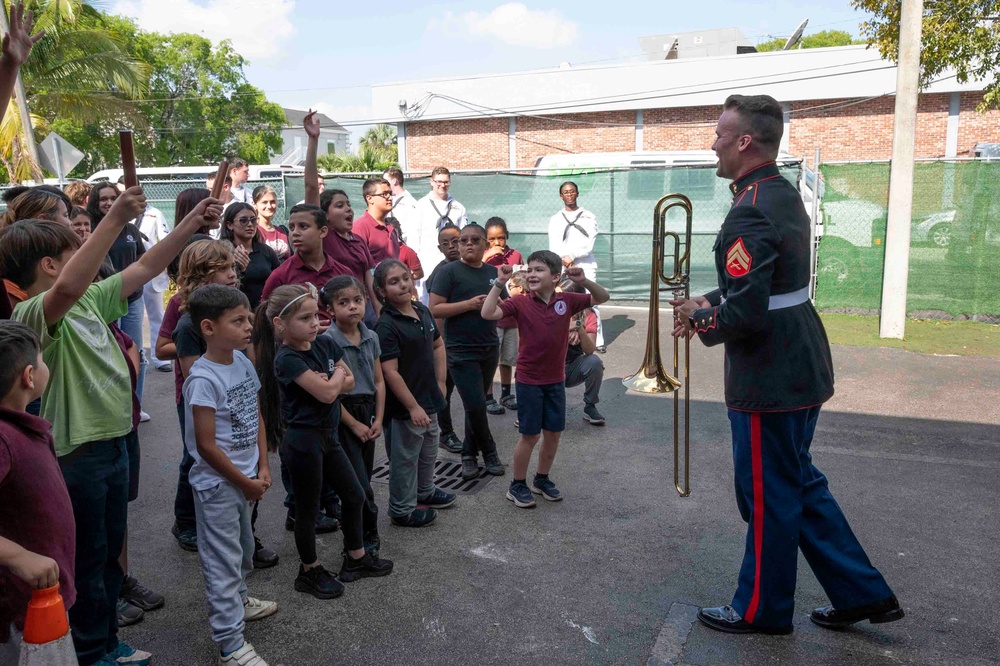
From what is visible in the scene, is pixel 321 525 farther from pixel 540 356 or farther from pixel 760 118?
pixel 760 118

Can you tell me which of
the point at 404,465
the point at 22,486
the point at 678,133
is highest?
the point at 678,133

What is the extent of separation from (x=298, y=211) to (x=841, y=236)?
26.3 feet

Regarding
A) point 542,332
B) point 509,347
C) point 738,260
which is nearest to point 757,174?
point 738,260

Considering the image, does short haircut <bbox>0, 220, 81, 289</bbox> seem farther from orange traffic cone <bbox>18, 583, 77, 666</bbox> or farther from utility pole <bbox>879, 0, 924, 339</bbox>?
utility pole <bbox>879, 0, 924, 339</bbox>

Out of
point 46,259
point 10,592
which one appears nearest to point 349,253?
point 46,259

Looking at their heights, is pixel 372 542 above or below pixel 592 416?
Answer: below

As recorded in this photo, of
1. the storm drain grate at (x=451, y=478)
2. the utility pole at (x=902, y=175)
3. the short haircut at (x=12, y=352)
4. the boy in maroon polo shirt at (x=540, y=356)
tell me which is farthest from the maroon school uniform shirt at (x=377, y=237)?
the utility pole at (x=902, y=175)

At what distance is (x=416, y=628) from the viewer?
11.6 ft

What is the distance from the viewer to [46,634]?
1950 mm

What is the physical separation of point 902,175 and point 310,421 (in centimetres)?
793

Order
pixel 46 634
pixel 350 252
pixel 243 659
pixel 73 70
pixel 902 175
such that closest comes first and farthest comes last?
pixel 46 634 < pixel 243 659 < pixel 350 252 < pixel 902 175 < pixel 73 70

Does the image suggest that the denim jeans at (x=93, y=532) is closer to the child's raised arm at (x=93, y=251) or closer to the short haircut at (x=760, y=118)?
the child's raised arm at (x=93, y=251)

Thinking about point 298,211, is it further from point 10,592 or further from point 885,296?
point 885,296

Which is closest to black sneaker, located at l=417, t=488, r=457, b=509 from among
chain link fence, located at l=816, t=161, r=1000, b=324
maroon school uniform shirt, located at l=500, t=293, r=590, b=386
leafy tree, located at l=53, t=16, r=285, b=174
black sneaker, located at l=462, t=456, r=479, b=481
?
black sneaker, located at l=462, t=456, r=479, b=481
